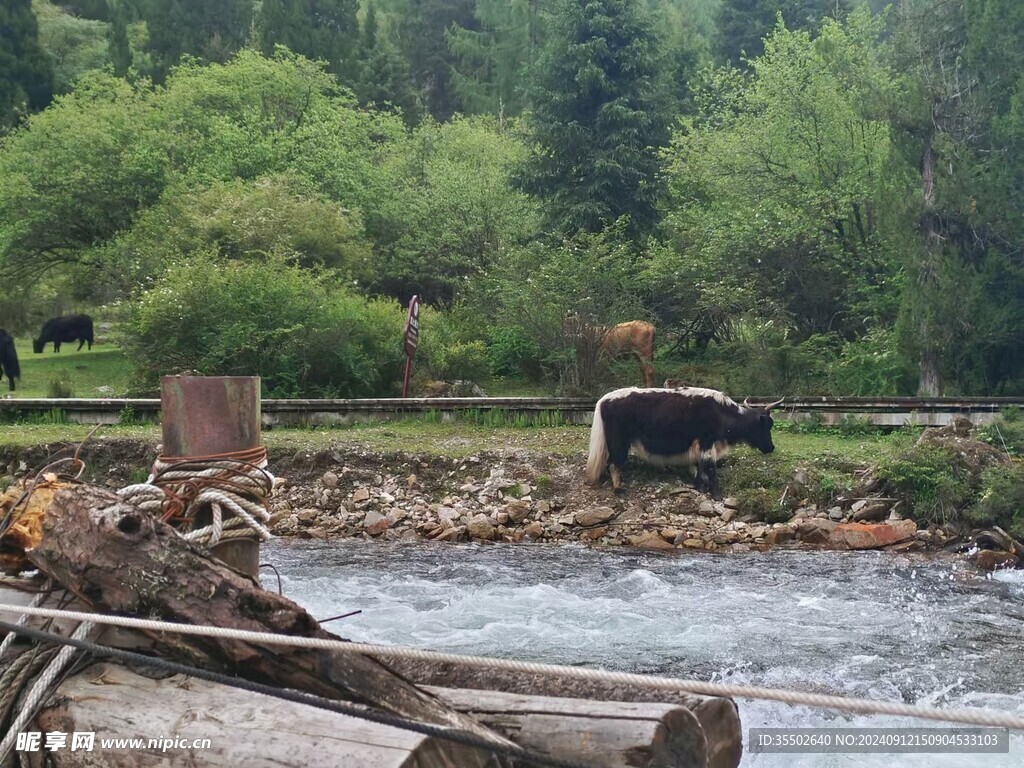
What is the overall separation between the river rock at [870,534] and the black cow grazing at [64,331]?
24.5 metres

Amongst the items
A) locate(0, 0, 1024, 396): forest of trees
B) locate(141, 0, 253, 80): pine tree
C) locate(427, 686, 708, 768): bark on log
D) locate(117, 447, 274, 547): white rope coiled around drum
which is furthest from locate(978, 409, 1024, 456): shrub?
locate(141, 0, 253, 80): pine tree

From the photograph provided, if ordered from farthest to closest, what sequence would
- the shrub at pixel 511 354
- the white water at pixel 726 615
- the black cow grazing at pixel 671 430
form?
the shrub at pixel 511 354
the black cow grazing at pixel 671 430
the white water at pixel 726 615

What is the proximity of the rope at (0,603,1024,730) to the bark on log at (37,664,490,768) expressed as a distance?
0.18 metres

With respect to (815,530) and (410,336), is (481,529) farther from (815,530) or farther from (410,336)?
(410,336)

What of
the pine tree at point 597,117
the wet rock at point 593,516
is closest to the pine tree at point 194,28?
the pine tree at point 597,117

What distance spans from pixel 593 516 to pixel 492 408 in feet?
14.3

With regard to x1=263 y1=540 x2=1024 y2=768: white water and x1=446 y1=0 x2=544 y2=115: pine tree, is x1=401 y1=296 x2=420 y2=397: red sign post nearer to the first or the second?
x1=263 y1=540 x2=1024 y2=768: white water

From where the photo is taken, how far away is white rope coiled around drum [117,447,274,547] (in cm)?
400

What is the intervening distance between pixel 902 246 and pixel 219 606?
683 inches

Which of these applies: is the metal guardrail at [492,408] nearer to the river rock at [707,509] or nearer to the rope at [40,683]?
the river rock at [707,509]

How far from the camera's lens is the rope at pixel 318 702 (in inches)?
106

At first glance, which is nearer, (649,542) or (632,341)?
(649,542)

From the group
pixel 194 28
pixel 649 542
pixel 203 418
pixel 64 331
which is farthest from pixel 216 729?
pixel 194 28

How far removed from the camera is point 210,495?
13.3 ft
